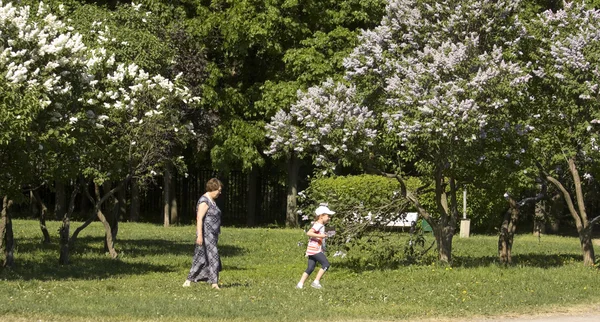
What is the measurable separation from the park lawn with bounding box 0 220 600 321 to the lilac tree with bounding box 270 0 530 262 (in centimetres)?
209

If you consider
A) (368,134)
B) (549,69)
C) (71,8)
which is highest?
(71,8)

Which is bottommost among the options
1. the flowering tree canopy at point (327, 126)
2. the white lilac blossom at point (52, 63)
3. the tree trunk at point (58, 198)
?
the tree trunk at point (58, 198)

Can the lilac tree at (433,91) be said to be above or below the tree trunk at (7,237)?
above

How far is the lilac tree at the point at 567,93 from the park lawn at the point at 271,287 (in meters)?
2.10

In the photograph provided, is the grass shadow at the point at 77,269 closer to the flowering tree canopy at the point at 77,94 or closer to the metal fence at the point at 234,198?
the flowering tree canopy at the point at 77,94

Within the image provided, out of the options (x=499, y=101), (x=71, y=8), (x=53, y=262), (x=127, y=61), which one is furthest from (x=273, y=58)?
(x=499, y=101)

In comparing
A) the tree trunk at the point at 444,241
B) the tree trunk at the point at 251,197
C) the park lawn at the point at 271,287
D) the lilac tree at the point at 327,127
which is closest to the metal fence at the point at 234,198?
the tree trunk at the point at 251,197

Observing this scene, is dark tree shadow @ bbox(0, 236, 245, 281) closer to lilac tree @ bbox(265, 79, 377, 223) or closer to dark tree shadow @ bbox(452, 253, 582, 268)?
lilac tree @ bbox(265, 79, 377, 223)

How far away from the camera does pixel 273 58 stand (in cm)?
4238

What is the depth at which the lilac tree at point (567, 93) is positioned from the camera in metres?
21.0

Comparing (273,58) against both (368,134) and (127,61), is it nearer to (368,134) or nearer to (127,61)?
(127,61)

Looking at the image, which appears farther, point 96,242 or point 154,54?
point 96,242

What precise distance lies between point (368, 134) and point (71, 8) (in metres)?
11.1

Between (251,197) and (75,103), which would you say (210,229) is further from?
(251,197)
